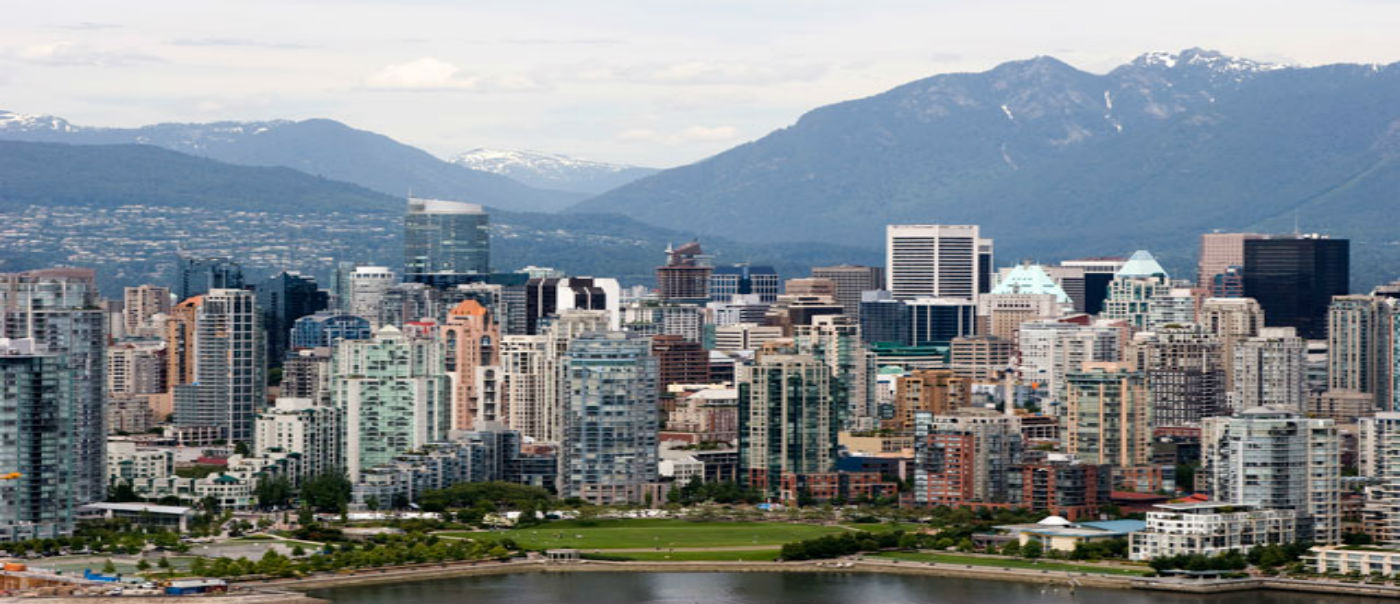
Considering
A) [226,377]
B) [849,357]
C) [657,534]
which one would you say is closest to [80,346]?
[657,534]

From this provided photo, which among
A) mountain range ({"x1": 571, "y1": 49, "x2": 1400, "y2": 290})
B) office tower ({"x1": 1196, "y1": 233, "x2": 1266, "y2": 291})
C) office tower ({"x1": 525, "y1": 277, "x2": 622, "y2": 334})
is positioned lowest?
office tower ({"x1": 525, "y1": 277, "x2": 622, "y2": 334})

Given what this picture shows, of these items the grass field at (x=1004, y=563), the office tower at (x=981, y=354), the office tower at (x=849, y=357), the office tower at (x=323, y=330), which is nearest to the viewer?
the grass field at (x=1004, y=563)

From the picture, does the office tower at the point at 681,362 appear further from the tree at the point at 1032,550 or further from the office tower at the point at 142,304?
the tree at the point at 1032,550

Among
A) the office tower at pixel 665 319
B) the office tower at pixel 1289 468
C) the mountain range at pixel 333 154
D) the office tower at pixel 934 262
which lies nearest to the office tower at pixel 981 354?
the office tower at pixel 665 319

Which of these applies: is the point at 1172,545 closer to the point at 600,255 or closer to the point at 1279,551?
the point at 1279,551

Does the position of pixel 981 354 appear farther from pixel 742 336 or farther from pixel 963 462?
pixel 963 462

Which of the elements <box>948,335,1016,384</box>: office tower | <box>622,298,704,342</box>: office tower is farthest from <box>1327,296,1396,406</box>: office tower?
<box>622,298,704,342</box>: office tower

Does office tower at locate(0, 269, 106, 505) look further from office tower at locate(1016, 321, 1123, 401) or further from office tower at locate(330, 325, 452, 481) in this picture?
office tower at locate(1016, 321, 1123, 401)
